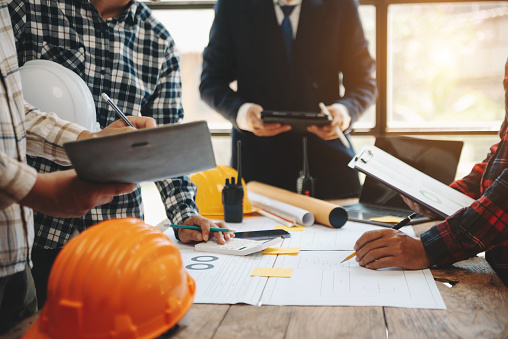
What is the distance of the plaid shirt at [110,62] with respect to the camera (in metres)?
1.38

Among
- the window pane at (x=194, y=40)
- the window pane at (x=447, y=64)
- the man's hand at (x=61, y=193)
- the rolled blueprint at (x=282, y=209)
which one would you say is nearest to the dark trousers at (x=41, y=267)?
the man's hand at (x=61, y=193)

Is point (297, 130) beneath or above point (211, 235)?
above

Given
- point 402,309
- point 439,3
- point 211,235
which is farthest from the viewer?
point 439,3

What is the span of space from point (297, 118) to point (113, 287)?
3.91 ft

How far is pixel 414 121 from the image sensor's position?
3197 mm

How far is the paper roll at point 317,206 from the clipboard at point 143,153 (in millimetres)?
820

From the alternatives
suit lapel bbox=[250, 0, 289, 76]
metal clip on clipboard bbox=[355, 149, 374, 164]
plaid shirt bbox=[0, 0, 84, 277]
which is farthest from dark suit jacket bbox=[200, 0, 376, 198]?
plaid shirt bbox=[0, 0, 84, 277]

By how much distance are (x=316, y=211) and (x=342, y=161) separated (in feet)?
1.71

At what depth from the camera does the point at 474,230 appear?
3.82 ft

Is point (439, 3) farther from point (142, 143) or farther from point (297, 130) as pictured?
point (142, 143)

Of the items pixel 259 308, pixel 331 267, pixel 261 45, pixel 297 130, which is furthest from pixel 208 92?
pixel 259 308

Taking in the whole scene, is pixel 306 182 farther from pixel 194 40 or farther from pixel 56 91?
pixel 194 40

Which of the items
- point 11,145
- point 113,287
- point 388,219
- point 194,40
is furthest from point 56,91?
point 194,40

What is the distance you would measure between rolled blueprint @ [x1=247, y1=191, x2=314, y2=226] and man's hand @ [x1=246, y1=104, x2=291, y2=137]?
0.81 feet
